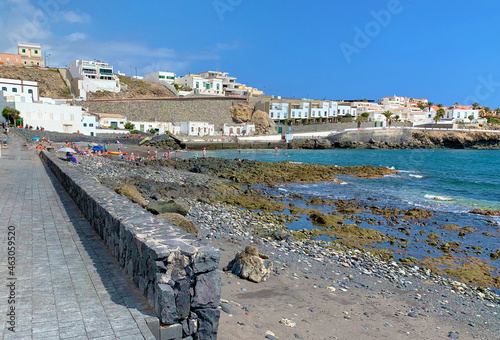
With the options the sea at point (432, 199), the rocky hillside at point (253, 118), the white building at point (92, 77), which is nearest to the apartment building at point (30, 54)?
the white building at point (92, 77)

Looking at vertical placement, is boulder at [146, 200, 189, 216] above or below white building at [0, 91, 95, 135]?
below

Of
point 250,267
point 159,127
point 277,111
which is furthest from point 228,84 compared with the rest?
point 250,267

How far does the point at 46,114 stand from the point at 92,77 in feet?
126

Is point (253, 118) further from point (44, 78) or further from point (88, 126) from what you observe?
point (44, 78)

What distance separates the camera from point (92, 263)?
5.75 m

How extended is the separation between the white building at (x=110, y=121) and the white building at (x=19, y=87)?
10623 millimetres

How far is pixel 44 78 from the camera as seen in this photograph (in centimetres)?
8525

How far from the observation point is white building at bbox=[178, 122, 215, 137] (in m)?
75.1

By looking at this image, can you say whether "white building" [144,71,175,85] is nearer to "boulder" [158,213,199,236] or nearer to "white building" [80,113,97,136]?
"white building" [80,113,97,136]

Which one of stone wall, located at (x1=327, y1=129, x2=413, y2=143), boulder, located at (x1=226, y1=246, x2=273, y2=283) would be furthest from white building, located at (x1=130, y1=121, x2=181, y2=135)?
boulder, located at (x1=226, y1=246, x2=273, y2=283)

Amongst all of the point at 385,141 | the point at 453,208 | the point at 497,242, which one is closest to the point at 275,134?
the point at 385,141

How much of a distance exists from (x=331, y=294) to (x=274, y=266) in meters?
1.88

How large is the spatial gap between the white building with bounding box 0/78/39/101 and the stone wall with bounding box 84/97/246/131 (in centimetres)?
1258

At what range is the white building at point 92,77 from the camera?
86438 mm
